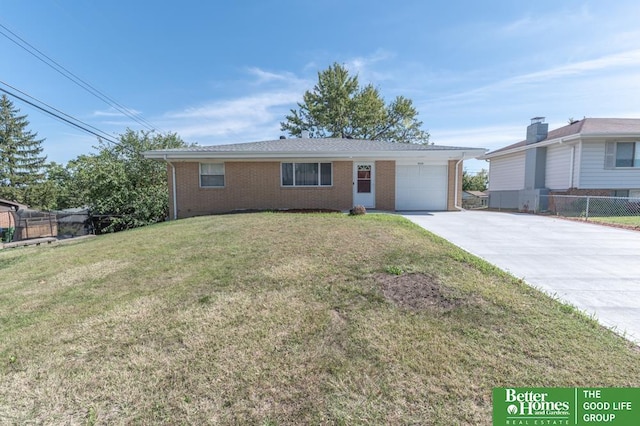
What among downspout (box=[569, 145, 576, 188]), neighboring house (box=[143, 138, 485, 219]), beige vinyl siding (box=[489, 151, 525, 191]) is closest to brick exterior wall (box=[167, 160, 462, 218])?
neighboring house (box=[143, 138, 485, 219])

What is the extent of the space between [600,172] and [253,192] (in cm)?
1658

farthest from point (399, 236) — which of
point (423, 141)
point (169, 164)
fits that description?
point (423, 141)

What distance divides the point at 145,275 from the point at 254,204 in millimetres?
7980

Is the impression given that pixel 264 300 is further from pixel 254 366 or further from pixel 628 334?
pixel 628 334

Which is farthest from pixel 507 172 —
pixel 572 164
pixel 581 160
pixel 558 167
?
pixel 581 160

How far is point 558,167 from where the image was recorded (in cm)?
1602

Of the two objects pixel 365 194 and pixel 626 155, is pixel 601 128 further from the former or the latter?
pixel 365 194

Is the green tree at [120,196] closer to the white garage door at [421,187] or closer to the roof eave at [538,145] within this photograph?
the white garage door at [421,187]

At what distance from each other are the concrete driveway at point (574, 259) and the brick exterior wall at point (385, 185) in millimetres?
3773

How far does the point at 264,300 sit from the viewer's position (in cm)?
375

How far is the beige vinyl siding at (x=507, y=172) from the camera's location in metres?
19.1

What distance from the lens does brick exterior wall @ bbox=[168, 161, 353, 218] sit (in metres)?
12.7

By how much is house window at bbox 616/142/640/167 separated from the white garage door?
9428 millimetres

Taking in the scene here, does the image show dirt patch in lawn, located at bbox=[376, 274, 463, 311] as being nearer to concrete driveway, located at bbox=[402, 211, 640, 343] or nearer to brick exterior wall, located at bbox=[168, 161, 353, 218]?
concrete driveway, located at bbox=[402, 211, 640, 343]
